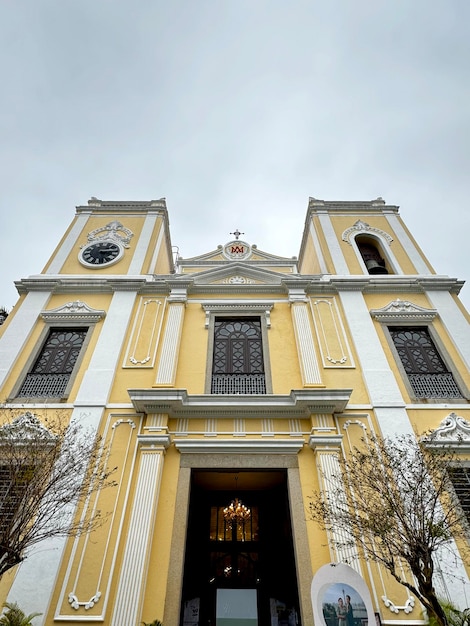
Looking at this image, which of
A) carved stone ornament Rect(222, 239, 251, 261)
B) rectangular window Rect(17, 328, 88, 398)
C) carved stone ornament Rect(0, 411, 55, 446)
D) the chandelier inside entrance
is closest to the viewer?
carved stone ornament Rect(0, 411, 55, 446)

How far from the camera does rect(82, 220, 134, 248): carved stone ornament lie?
1433cm

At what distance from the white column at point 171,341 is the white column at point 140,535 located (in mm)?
1759

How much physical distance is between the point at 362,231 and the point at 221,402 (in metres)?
9.14

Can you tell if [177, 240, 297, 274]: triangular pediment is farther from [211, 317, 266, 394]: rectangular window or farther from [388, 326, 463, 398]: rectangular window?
[388, 326, 463, 398]: rectangular window

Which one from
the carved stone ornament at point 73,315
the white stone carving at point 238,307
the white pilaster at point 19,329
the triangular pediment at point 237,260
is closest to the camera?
the white pilaster at point 19,329

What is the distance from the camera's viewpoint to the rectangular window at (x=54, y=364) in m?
9.70

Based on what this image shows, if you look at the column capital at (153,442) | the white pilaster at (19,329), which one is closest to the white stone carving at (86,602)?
the column capital at (153,442)

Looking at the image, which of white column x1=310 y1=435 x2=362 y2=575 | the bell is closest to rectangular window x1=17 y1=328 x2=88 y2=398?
white column x1=310 y1=435 x2=362 y2=575

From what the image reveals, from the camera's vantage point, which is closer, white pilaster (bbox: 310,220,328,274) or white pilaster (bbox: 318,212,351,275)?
white pilaster (bbox: 318,212,351,275)

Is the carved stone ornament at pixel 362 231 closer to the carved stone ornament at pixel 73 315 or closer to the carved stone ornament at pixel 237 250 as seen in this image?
the carved stone ornament at pixel 237 250

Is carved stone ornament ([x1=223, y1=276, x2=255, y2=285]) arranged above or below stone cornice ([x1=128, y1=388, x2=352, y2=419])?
above

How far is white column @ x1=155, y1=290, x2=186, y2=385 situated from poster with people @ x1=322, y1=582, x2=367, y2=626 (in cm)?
532

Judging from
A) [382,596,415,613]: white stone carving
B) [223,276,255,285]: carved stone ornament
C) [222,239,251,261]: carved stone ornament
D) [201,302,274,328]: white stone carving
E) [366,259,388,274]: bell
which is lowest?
[382,596,415,613]: white stone carving

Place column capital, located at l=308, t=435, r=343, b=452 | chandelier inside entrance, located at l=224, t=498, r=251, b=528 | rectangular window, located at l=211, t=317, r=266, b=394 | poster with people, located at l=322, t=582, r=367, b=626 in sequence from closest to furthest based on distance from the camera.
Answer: poster with people, located at l=322, t=582, r=367, b=626 < column capital, located at l=308, t=435, r=343, b=452 < chandelier inside entrance, located at l=224, t=498, r=251, b=528 < rectangular window, located at l=211, t=317, r=266, b=394
